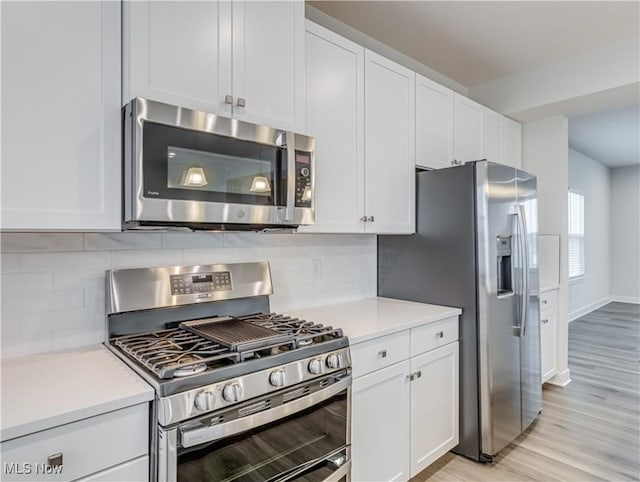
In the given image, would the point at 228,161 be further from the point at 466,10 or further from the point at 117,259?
the point at 466,10

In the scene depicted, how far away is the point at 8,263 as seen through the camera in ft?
4.54

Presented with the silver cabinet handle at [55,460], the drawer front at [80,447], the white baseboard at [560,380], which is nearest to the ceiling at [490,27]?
the drawer front at [80,447]

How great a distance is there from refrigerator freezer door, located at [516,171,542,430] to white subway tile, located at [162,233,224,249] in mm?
1904

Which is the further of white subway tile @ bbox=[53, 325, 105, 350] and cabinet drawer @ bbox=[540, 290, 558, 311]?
cabinet drawer @ bbox=[540, 290, 558, 311]

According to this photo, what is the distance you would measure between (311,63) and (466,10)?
1.21m

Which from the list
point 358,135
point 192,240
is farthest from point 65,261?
point 358,135

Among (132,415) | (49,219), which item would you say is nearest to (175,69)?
(49,219)

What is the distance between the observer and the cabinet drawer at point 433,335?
80.6 inches

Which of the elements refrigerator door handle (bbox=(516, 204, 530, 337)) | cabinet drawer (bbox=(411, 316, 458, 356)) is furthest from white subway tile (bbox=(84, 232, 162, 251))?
refrigerator door handle (bbox=(516, 204, 530, 337))

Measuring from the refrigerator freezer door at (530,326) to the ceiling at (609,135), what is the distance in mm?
2001

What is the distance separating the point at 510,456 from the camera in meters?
2.38

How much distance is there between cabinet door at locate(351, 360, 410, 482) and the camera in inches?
69.0

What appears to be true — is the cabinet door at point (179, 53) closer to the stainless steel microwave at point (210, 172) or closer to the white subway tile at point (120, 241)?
the stainless steel microwave at point (210, 172)

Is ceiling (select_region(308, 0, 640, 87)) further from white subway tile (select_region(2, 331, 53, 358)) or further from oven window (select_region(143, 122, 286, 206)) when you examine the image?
white subway tile (select_region(2, 331, 53, 358))
